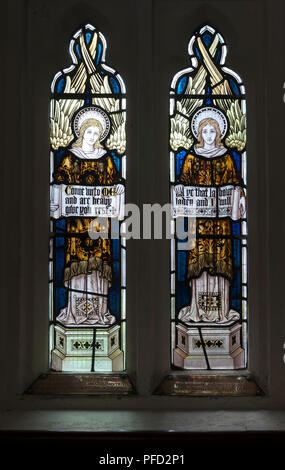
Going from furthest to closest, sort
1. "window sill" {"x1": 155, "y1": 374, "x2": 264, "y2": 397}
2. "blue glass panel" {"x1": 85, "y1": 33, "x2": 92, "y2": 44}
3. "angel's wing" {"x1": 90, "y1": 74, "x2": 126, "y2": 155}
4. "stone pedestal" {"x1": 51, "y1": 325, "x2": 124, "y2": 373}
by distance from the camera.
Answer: "blue glass panel" {"x1": 85, "y1": 33, "x2": 92, "y2": 44} < "angel's wing" {"x1": 90, "y1": 74, "x2": 126, "y2": 155} < "stone pedestal" {"x1": 51, "y1": 325, "x2": 124, "y2": 373} < "window sill" {"x1": 155, "y1": 374, "x2": 264, "y2": 397}

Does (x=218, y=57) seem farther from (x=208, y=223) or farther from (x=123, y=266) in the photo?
(x=123, y=266)

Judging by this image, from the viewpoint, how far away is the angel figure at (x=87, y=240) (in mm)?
3785

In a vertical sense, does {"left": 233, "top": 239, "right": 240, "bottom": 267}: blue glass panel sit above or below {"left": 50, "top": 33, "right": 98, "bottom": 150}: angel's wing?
below

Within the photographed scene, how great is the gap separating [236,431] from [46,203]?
170 centimetres

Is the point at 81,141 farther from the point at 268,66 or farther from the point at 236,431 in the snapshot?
the point at 236,431

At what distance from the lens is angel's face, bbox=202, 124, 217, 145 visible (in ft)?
12.7

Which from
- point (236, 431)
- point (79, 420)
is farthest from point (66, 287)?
point (236, 431)

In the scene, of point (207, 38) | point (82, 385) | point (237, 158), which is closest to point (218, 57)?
point (207, 38)

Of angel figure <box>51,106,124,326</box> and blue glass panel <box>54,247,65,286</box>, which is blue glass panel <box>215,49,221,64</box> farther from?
blue glass panel <box>54,247,65,286</box>

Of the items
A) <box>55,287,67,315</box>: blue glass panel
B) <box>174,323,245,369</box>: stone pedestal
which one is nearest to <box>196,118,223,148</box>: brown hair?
→ <box>174,323,245,369</box>: stone pedestal

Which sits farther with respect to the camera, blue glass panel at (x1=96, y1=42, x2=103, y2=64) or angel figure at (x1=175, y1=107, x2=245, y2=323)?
blue glass panel at (x1=96, y1=42, x2=103, y2=64)

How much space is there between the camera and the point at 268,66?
370cm

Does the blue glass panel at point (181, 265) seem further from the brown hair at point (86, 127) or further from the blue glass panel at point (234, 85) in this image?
the blue glass panel at point (234, 85)

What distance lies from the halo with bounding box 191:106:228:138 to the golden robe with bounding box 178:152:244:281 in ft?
0.50
